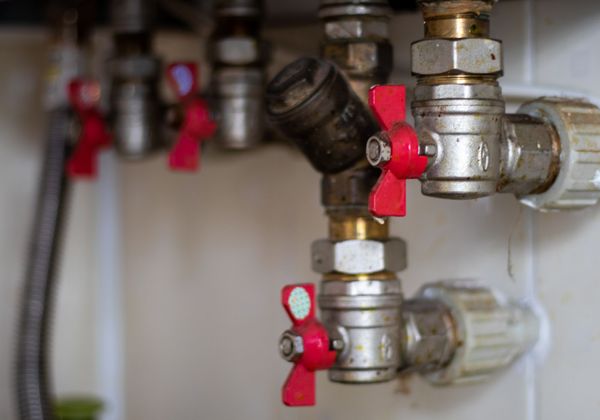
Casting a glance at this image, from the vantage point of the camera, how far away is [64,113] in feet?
3.21

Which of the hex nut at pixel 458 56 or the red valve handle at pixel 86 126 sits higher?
the red valve handle at pixel 86 126

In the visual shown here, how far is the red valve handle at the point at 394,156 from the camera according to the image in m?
0.55

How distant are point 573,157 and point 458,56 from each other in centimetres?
10

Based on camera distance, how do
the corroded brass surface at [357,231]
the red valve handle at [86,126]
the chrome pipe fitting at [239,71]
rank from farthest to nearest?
the red valve handle at [86,126], the chrome pipe fitting at [239,71], the corroded brass surface at [357,231]

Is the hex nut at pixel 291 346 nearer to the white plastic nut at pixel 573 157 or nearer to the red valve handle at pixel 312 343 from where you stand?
the red valve handle at pixel 312 343

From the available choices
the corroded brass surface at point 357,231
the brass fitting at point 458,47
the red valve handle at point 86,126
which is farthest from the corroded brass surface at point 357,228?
the red valve handle at point 86,126

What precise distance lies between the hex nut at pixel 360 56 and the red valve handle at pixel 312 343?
13 cm

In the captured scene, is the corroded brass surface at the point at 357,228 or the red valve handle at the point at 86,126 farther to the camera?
the red valve handle at the point at 86,126

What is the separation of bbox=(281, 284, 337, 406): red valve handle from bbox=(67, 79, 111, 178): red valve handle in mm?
385

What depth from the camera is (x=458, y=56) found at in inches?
22.2

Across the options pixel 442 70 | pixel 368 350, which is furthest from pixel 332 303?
pixel 442 70

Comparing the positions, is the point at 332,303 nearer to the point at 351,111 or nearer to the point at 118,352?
the point at 351,111

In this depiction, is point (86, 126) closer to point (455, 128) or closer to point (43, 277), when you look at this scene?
point (43, 277)

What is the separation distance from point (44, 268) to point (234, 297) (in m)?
0.17
